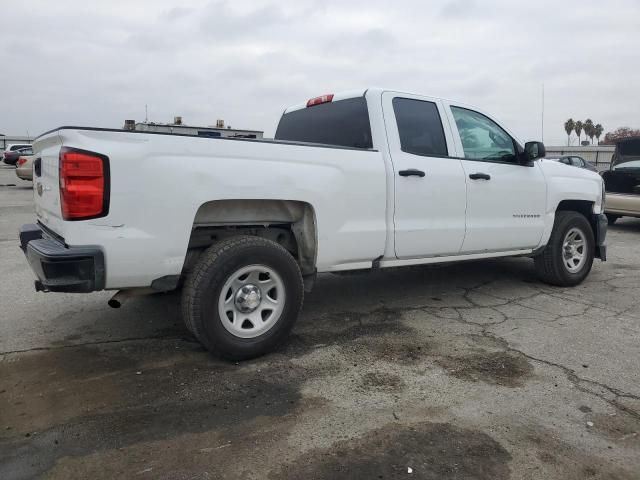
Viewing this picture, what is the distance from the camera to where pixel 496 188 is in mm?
5152

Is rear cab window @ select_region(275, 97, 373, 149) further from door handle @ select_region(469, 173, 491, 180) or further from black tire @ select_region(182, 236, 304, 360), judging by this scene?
black tire @ select_region(182, 236, 304, 360)

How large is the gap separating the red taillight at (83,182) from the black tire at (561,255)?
4.79m

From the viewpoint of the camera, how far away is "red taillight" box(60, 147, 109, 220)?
307 cm

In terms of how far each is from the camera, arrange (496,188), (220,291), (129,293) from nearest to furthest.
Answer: (220,291) < (129,293) < (496,188)

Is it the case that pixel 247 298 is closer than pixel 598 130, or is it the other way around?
pixel 247 298

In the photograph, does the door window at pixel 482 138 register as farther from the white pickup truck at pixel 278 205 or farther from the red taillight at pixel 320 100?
the red taillight at pixel 320 100

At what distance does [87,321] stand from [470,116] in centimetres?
413

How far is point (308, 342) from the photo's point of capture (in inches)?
165

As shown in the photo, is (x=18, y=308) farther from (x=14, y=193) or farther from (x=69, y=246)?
(x=14, y=193)

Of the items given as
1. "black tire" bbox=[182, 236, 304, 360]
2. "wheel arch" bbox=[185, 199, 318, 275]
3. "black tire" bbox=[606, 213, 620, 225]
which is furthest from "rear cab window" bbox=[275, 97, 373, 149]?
"black tire" bbox=[606, 213, 620, 225]

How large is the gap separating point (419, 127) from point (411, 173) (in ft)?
1.91

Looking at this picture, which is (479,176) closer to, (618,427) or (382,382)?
(382,382)

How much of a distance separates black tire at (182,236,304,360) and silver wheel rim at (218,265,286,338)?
0.11 ft

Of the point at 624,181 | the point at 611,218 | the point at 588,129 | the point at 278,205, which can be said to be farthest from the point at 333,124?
the point at 588,129
